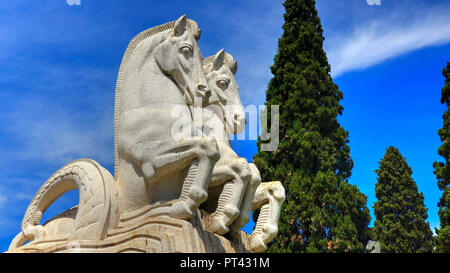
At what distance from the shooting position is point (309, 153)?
1319 centimetres

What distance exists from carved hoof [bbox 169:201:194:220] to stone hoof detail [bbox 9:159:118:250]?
77 cm

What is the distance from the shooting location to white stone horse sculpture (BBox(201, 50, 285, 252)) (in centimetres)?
541

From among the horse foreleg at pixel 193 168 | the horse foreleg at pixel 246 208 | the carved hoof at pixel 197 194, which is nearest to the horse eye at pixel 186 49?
the horse foreleg at pixel 193 168

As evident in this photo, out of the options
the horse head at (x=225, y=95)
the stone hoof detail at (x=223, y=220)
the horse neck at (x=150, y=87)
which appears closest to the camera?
the stone hoof detail at (x=223, y=220)

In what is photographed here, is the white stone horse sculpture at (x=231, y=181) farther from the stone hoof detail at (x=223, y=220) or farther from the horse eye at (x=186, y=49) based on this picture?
the horse eye at (x=186, y=49)

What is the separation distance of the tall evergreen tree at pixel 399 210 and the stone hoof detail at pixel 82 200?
13.6 metres

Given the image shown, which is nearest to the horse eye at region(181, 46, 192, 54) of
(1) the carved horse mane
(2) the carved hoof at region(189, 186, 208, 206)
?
(1) the carved horse mane

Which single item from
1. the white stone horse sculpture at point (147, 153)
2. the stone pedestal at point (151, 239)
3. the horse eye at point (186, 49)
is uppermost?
the horse eye at point (186, 49)

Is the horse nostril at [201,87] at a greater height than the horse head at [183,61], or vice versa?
the horse head at [183,61]

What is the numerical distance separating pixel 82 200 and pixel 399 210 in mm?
16740

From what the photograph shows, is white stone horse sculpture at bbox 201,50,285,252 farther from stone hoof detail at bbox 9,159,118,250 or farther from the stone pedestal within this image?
stone hoof detail at bbox 9,159,118,250

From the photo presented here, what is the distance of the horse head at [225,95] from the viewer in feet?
21.6

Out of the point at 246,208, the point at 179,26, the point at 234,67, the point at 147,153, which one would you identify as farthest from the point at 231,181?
the point at 234,67

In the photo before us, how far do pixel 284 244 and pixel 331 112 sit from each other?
171 inches
